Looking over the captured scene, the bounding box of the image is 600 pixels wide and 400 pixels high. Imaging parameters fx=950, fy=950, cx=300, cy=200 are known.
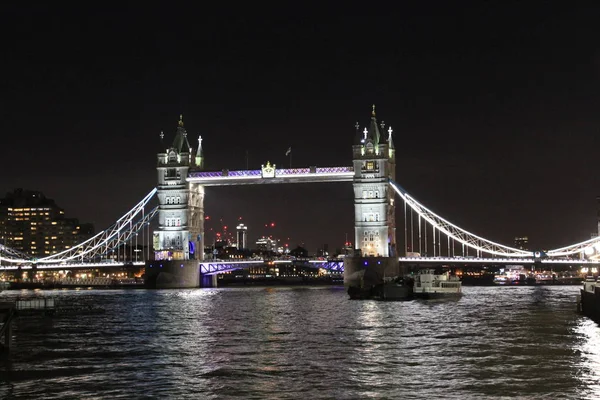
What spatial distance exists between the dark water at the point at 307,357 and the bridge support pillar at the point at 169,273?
2479 inches

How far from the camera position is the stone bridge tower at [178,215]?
130 metres

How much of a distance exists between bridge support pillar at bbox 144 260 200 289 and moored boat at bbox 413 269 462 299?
44.4m

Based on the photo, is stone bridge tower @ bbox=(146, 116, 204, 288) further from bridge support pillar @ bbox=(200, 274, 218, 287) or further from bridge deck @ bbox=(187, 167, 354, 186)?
bridge deck @ bbox=(187, 167, 354, 186)

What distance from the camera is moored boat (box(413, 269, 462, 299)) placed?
89.3 metres

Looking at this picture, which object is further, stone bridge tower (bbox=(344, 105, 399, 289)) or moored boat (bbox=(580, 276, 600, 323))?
stone bridge tower (bbox=(344, 105, 399, 289))

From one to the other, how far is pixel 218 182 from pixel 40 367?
9358 centimetres

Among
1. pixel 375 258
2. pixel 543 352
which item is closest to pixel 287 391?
pixel 543 352

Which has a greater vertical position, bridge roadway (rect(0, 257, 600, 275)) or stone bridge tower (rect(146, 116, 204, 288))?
stone bridge tower (rect(146, 116, 204, 288))

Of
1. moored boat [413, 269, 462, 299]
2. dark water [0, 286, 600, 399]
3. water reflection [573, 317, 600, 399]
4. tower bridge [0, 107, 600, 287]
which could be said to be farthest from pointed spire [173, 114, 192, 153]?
water reflection [573, 317, 600, 399]

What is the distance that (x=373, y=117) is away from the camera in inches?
5153

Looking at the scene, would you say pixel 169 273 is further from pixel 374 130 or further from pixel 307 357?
pixel 307 357

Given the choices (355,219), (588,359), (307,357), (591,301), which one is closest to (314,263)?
(355,219)

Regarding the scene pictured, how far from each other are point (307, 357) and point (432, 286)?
2062 inches

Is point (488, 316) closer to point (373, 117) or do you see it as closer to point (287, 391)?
point (287, 391)
